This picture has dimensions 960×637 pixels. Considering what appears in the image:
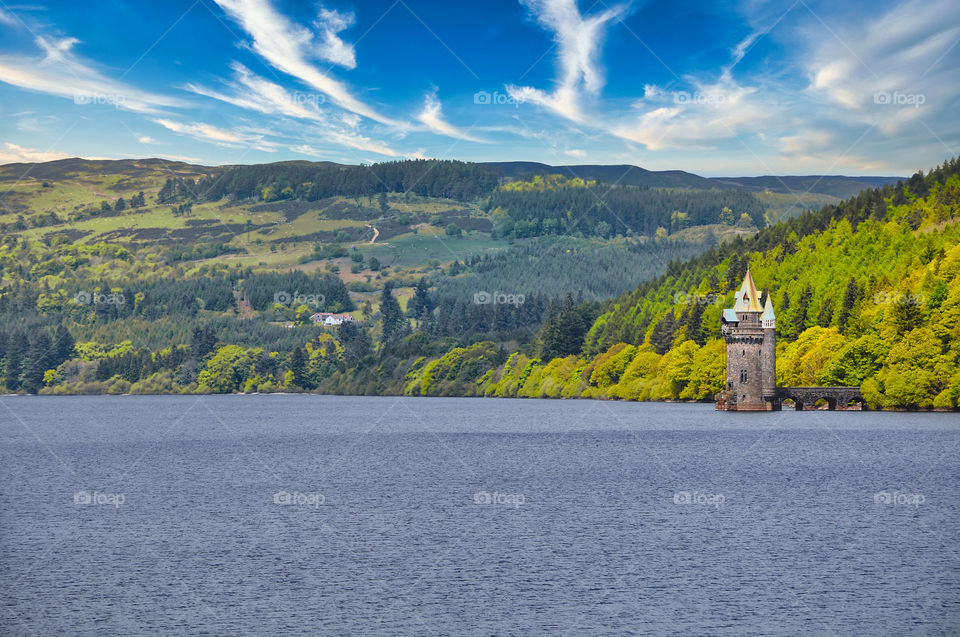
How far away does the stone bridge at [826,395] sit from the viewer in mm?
167375

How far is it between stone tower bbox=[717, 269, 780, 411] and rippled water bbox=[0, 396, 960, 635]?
6736cm

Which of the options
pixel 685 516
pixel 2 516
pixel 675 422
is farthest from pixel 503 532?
pixel 675 422

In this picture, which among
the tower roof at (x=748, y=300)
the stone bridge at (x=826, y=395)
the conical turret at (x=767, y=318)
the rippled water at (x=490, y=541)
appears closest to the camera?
the rippled water at (x=490, y=541)

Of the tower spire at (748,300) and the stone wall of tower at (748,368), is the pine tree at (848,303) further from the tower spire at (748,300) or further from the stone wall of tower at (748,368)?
the stone wall of tower at (748,368)

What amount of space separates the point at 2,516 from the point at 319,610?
33837 mm

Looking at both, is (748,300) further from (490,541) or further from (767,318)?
(490,541)

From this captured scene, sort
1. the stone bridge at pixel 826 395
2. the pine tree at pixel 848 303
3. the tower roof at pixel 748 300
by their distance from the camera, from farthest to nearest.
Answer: the pine tree at pixel 848 303
the tower roof at pixel 748 300
the stone bridge at pixel 826 395

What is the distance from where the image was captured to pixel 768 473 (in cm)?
8538

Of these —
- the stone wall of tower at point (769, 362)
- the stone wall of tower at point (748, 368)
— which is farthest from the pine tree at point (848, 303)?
the stone wall of tower at point (748, 368)

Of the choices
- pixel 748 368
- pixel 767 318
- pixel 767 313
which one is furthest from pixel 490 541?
pixel 767 313

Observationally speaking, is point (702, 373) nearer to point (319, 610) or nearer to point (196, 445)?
point (196, 445)

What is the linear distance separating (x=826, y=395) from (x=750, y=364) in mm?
14215

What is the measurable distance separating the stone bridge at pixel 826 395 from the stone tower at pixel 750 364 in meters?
2.87

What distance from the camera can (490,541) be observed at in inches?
2108
